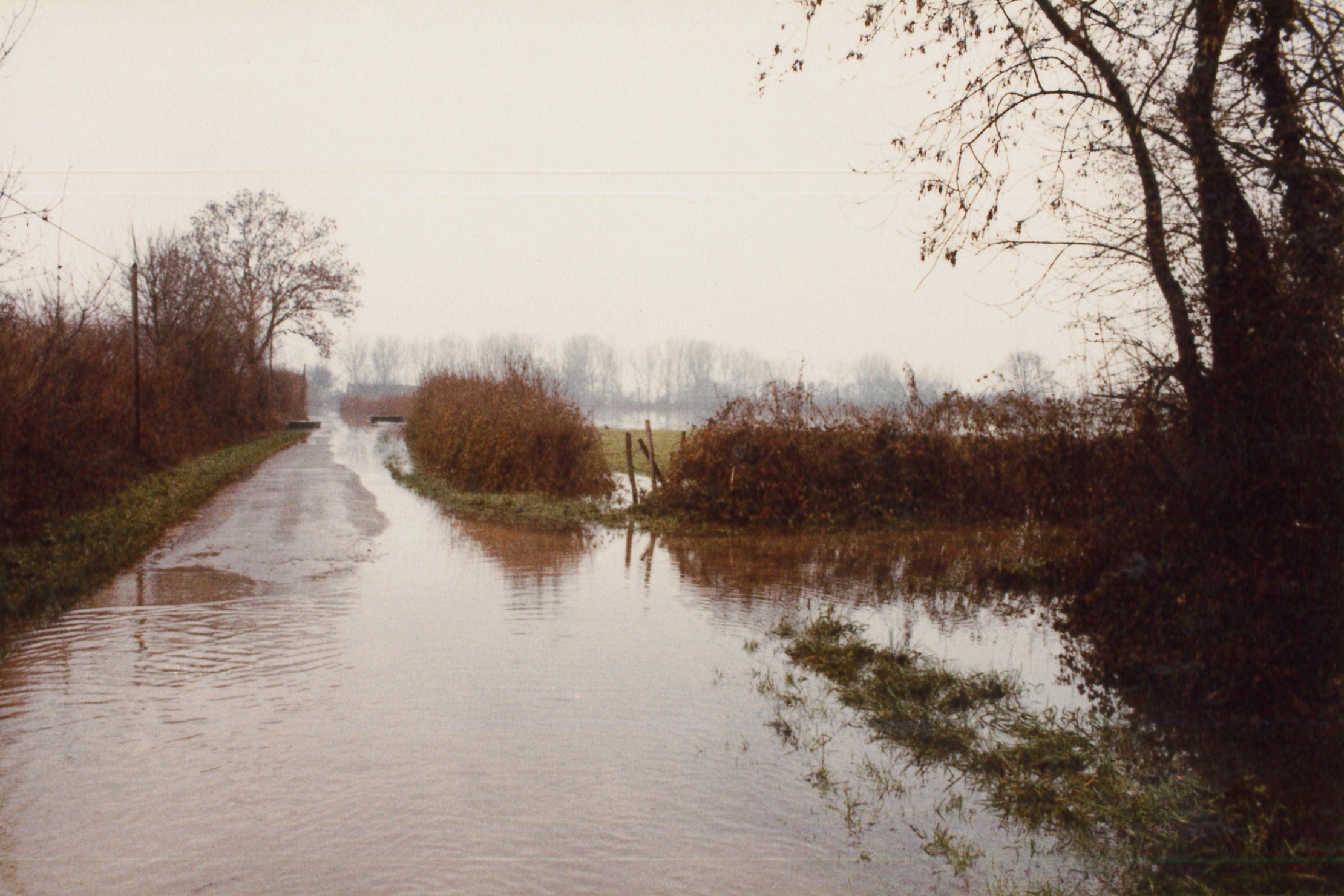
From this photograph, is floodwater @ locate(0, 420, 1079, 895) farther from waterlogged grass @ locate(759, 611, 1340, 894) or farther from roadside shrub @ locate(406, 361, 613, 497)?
roadside shrub @ locate(406, 361, 613, 497)

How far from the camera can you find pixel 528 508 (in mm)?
19953

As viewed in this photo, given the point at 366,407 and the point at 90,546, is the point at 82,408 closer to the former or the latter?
the point at 90,546

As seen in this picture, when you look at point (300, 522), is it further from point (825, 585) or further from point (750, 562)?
point (825, 585)

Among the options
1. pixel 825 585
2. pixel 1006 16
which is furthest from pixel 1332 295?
pixel 825 585

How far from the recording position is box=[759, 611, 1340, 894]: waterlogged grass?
4695 millimetres

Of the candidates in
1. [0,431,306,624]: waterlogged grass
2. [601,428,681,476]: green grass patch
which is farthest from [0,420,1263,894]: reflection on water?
[601,428,681,476]: green grass patch

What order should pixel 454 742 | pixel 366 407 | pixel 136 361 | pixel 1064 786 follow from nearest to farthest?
pixel 1064 786, pixel 454 742, pixel 136 361, pixel 366 407

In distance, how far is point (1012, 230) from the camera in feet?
30.4

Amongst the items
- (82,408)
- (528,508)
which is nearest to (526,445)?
(528,508)

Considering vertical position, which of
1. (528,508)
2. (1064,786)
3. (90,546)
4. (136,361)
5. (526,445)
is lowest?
(1064,786)

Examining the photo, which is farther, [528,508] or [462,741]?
[528,508]

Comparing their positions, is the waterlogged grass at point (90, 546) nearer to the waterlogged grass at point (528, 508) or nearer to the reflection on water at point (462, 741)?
the reflection on water at point (462, 741)

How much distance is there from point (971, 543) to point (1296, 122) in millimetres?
10262

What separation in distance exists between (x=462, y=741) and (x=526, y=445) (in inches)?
677
